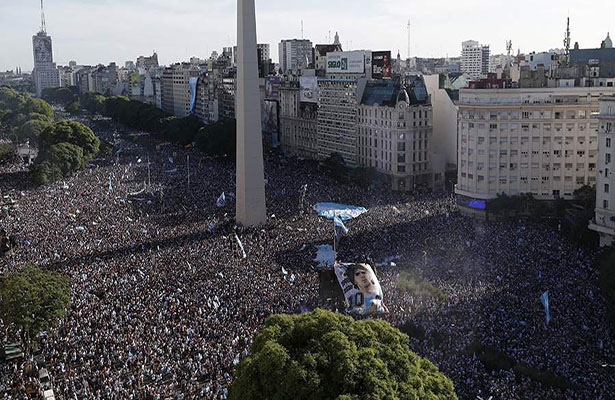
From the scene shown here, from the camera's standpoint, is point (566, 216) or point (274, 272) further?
point (566, 216)

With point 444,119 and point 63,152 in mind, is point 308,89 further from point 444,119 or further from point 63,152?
point 63,152

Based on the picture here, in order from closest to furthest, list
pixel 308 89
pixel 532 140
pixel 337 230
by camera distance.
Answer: pixel 337 230 → pixel 532 140 → pixel 308 89

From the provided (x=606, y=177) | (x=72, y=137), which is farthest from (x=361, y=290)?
(x=72, y=137)

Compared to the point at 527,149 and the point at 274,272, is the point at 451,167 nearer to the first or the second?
the point at 527,149

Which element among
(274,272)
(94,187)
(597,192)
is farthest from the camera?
(94,187)

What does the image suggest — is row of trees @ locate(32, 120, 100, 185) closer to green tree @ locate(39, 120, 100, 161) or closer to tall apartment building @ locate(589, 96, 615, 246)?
green tree @ locate(39, 120, 100, 161)

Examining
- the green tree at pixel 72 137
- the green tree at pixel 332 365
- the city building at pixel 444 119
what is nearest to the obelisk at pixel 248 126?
the city building at pixel 444 119

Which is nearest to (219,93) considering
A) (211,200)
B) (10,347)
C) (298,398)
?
(211,200)

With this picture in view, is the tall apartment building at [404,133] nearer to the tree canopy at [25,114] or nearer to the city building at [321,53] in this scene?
the city building at [321,53]
